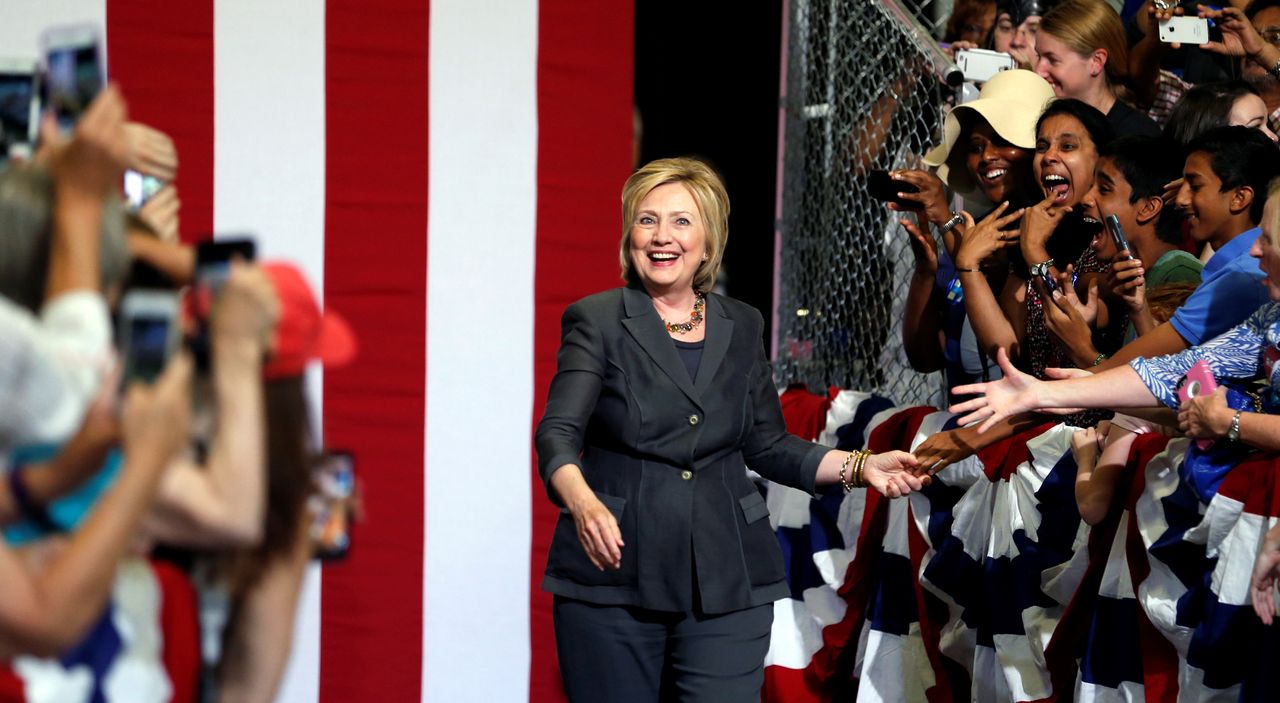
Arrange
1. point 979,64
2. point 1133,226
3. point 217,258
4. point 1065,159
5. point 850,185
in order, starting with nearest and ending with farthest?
point 217,258 < point 1133,226 < point 1065,159 < point 979,64 < point 850,185

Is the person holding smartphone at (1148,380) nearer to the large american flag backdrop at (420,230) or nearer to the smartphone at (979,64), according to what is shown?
the smartphone at (979,64)

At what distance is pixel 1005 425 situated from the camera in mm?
3227

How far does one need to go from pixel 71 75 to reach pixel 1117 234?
222 centimetres

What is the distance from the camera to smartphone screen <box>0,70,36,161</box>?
4.97 ft

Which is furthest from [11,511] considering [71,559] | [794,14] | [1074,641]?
[794,14]

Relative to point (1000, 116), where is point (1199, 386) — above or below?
below

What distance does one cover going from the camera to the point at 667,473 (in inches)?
106

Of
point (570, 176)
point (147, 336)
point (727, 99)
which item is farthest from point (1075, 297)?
point (727, 99)

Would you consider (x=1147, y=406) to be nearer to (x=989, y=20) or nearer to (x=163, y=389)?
(x=163, y=389)

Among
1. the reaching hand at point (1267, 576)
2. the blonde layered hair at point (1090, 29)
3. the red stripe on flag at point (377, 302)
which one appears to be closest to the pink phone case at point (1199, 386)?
the reaching hand at point (1267, 576)

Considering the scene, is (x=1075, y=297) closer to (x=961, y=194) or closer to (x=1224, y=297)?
(x=1224, y=297)

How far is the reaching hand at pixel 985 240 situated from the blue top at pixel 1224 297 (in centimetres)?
55

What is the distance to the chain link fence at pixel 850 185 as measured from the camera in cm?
417

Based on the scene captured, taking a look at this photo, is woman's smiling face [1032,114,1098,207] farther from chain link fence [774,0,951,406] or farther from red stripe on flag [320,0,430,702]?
red stripe on flag [320,0,430,702]
